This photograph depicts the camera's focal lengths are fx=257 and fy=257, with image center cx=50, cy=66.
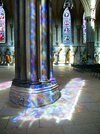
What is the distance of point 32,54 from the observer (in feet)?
20.3

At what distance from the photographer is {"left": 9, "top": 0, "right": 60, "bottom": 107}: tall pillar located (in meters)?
6.07

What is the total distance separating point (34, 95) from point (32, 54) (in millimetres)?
992

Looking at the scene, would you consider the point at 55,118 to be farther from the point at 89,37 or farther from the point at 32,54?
the point at 89,37

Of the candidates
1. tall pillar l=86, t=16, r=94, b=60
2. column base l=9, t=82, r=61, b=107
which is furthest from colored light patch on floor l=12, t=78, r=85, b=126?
tall pillar l=86, t=16, r=94, b=60

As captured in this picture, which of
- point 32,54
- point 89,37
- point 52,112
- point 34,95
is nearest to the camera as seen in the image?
point 52,112

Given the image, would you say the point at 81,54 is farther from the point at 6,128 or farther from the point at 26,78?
the point at 6,128

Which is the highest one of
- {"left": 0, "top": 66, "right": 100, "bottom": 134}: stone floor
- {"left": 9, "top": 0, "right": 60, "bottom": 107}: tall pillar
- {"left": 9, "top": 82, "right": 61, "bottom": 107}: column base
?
{"left": 9, "top": 0, "right": 60, "bottom": 107}: tall pillar

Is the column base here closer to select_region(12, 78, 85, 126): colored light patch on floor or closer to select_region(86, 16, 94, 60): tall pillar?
select_region(12, 78, 85, 126): colored light patch on floor

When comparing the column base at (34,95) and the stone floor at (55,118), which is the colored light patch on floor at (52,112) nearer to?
the stone floor at (55,118)

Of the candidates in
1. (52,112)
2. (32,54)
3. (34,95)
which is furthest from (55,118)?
(32,54)

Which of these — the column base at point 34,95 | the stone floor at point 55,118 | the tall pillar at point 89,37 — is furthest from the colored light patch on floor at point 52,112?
the tall pillar at point 89,37

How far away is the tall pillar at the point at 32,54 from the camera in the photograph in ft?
19.9

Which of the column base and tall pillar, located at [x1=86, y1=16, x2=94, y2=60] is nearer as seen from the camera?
the column base

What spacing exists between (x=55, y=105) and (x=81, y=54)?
2387 centimetres
